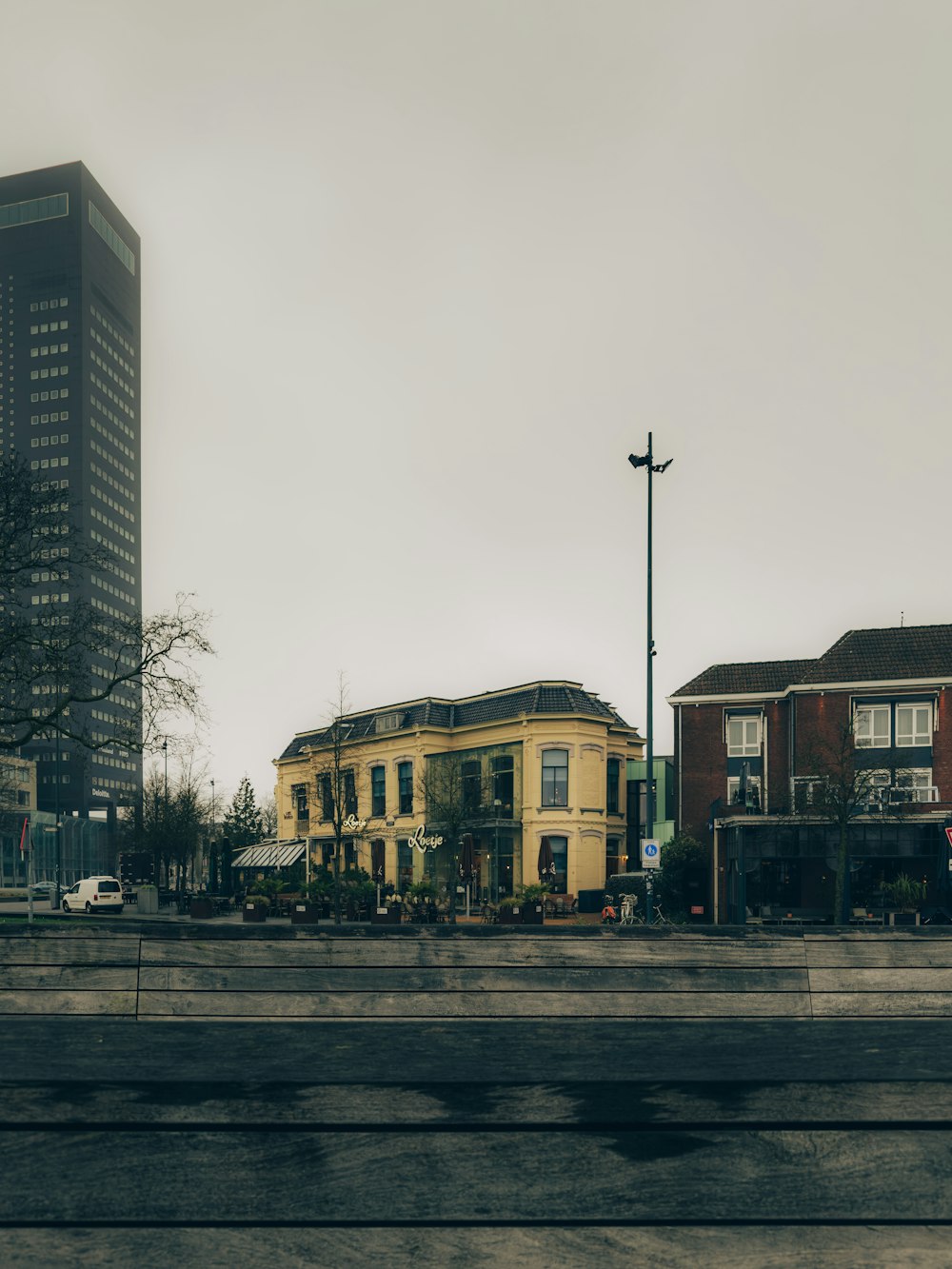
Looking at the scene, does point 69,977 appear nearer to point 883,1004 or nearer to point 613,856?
point 883,1004

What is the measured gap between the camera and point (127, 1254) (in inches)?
169

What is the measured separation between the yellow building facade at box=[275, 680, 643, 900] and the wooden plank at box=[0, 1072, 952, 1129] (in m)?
46.3

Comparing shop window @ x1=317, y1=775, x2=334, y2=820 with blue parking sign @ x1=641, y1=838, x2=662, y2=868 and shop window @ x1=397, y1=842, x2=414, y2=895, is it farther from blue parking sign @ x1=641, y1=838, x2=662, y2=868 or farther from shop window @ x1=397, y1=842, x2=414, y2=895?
blue parking sign @ x1=641, y1=838, x2=662, y2=868

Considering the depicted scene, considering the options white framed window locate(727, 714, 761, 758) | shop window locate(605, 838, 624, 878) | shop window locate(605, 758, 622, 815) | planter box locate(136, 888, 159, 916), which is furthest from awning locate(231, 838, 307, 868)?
white framed window locate(727, 714, 761, 758)

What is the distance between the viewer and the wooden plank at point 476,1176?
4.73 metres

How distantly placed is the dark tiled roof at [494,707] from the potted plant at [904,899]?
20.0 meters

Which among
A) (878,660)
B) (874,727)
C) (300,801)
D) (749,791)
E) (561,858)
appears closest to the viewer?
(874,727)

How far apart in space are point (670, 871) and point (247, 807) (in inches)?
3140

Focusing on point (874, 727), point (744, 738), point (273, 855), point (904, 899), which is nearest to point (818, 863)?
point (874, 727)

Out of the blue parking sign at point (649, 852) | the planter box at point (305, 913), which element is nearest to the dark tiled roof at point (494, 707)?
the planter box at point (305, 913)

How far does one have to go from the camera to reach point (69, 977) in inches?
387

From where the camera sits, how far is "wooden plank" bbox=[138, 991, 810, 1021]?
9.64 metres

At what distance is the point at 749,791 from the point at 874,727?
19.1 ft

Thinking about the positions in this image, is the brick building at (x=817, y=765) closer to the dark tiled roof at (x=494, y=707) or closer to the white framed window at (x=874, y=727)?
the white framed window at (x=874, y=727)
